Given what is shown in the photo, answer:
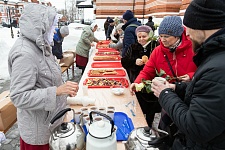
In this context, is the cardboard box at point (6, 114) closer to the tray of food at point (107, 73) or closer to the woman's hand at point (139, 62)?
the tray of food at point (107, 73)

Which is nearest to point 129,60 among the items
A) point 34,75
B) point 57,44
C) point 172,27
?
point 172,27

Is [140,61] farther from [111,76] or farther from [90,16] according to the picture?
[90,16]

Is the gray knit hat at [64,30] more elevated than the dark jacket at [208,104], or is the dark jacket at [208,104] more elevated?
the gray knit hat at [64,30]

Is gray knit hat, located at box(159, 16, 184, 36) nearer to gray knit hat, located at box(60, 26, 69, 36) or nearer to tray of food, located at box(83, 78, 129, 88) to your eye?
tray of food, located at box(83, 78, 129, 88)

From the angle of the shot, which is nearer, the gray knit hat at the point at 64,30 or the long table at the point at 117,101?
the long table at the point at 117,101

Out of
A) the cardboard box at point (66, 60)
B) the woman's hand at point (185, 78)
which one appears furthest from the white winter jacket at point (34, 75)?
the cardboard box at point (66, 60)

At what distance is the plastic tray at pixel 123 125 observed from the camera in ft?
4.55

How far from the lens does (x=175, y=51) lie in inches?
74.2

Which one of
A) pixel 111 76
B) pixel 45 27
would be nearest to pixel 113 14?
pixel 111 76

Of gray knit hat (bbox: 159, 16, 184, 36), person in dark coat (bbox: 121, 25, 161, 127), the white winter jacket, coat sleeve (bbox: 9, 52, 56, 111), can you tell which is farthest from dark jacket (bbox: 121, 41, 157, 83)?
coat sleeve (bbox: 9, 52, 56, 111)

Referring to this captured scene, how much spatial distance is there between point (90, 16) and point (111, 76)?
2896 cm

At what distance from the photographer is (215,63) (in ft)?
2.50

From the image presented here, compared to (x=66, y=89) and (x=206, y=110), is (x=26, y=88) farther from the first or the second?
(x=206, y=110)

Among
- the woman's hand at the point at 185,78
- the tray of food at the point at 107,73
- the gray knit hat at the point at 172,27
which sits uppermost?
the gray knit hat at the point at 172,27
